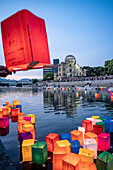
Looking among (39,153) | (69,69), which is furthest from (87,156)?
(69,69)

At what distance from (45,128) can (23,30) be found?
235 inches

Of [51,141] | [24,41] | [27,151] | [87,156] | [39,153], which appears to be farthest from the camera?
[51,141]

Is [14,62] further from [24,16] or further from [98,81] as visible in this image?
[98,81]

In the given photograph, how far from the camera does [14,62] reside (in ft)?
6.05

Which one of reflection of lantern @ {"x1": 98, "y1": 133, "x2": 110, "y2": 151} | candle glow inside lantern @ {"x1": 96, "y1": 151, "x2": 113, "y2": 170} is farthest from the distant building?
candle glow inside lantern @ {"x1": 96, "y1": 151, "x2": 113, "y2": 170}

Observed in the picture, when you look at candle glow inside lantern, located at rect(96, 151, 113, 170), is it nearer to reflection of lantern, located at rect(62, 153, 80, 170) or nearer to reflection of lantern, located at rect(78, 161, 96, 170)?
reflection of lantern, located at rect(78, 161, 96, 170)

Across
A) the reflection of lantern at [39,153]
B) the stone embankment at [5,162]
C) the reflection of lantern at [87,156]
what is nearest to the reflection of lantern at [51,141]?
the reflection of lantern at [39,153]

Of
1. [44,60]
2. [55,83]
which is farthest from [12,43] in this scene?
[55,83]

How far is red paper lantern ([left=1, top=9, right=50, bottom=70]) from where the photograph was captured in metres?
1.65

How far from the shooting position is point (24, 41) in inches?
65.5

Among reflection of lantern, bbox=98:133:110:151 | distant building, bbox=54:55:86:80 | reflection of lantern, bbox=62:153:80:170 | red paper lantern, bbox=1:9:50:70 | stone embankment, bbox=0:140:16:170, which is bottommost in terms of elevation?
stone embankment, bbox=0:140:16:170

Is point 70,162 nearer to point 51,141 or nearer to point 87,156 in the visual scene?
point 87,156

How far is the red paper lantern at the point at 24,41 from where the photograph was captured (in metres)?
1.65

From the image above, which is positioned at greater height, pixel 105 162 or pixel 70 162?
pixel 70 162
